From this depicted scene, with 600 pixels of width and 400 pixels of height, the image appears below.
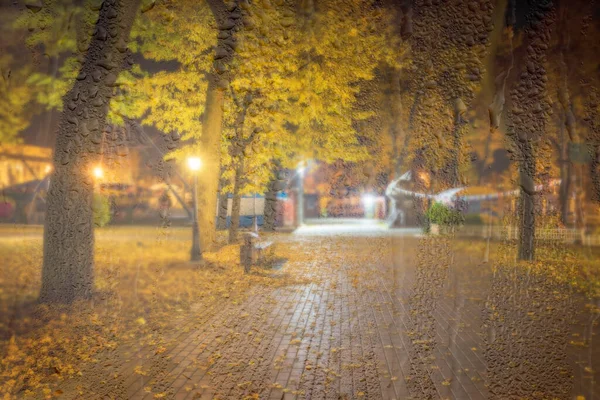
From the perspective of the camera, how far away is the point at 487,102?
3617 millimetres

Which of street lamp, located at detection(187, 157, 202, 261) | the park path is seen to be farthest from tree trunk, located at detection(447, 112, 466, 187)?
street lamp, located at detection(187, 157, 202, 261)

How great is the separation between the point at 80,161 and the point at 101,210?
647 mm

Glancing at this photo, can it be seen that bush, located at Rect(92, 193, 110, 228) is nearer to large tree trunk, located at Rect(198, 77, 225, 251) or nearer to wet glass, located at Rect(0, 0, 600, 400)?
wet glass, located at Rect(0, 0, 600, 400)

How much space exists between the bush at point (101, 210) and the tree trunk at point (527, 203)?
408 cm

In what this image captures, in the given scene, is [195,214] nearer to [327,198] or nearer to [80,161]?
[80,161]

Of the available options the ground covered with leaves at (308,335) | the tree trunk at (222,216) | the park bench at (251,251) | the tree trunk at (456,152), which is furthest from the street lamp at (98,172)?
the park bench at (251,251)

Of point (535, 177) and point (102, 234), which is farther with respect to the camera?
point (102, 234)

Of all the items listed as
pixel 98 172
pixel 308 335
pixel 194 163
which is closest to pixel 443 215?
pixel 308 335

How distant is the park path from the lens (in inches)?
131

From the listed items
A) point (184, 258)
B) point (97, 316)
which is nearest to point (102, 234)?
point (97, 316)

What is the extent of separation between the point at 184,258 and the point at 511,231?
6.63m

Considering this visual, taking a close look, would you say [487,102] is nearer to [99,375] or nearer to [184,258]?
[99,375]

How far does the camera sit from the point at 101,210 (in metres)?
5.17

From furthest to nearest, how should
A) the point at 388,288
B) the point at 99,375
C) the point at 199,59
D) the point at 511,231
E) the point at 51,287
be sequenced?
the point at 199,59
the point at 388,288
the point at 51,287
the point at 511,231
the point at 99,375
